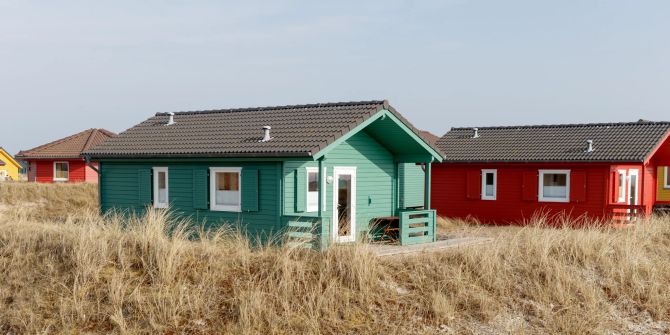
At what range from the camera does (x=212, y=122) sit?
62.3 feet

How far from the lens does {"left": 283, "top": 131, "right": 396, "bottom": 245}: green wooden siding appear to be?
15.8m

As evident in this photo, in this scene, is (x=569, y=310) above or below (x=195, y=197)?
below

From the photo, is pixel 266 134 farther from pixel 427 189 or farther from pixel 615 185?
pixel 615 185

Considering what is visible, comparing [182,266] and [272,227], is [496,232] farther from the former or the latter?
[182,266]

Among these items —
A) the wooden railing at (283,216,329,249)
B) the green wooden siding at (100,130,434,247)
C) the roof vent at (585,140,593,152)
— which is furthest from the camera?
the roof vent at (585,140,593,152)

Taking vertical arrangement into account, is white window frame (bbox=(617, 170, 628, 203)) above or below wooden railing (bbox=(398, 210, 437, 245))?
above

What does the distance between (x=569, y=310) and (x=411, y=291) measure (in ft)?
8.47

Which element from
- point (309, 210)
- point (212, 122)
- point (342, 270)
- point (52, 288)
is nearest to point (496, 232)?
point (309, 210)

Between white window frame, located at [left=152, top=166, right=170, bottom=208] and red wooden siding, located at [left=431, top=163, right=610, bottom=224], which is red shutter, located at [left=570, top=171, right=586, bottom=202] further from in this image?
white window frame, located at [left=152, top=166, right=170, bottom=208]

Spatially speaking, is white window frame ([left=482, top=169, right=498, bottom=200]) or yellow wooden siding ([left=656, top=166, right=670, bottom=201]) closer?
white window frame ([left=482, top=169, right=498, bottom=200])

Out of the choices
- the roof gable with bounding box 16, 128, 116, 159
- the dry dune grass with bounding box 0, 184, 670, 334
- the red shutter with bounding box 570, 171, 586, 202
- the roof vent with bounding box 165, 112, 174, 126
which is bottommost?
the dry dune grass with bounding box 0, 184, 670, 334

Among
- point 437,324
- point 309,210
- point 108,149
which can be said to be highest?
point 108,149

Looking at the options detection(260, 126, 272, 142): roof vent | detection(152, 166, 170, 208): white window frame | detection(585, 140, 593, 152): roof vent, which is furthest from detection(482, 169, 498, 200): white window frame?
detection(152, 166, 170, 208): white window frame

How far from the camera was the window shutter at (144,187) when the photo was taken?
1777 cm
